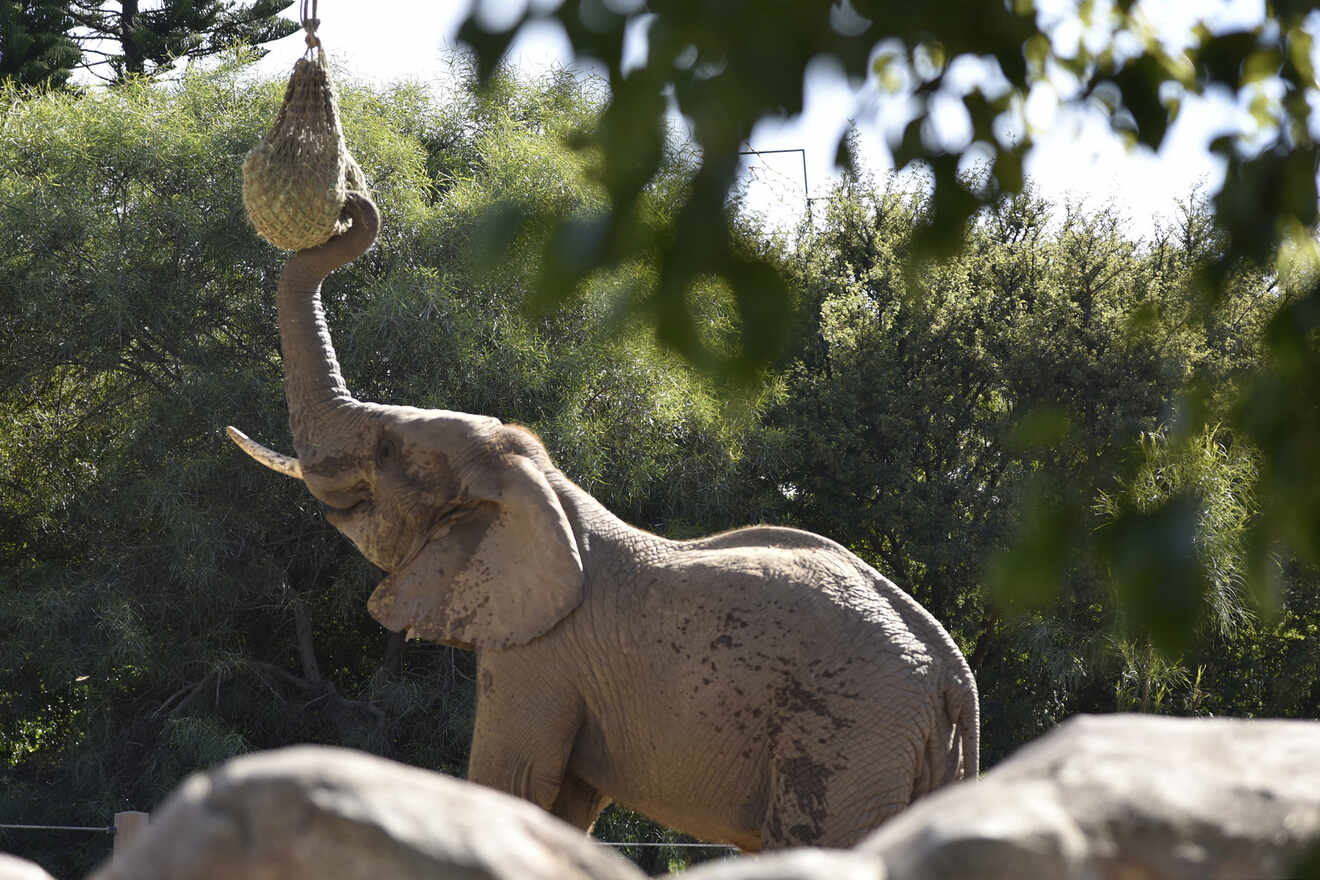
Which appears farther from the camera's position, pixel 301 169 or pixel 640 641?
pixel 301 169

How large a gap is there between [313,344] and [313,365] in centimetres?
13

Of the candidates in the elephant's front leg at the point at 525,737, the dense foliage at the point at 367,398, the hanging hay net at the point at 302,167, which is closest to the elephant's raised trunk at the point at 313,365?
the hanging hay net at the point at 302,167

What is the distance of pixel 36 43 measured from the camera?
734 inches

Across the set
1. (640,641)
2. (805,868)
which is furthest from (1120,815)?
(640,641)

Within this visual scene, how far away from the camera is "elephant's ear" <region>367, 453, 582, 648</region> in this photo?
5.21m

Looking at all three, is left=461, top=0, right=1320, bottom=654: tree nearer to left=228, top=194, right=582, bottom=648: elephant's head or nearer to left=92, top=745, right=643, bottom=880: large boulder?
left=92, top=745, right=643, bottom=880: large boulder

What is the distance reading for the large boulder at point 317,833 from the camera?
1.87 meters

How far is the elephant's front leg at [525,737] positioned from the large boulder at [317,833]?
3182 mm

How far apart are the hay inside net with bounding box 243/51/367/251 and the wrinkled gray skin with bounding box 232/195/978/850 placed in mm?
569

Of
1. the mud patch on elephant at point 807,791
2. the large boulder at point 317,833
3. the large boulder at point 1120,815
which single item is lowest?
the mud patch on elephant at point 807,791

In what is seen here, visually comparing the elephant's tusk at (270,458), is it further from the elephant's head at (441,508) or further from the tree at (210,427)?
the tree at (210,427)

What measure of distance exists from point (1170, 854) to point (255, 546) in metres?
11.6

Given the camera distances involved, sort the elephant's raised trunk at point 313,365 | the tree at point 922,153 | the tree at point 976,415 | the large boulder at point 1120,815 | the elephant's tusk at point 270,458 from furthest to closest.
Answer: the tree at point 976,415, the elephant's tusk at point 270,458, the elephant's raised trunk at point 313,365, the large boulder at point 1120,815, the tree at point 922,153

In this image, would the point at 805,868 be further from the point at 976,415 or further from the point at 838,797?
the point at 976,415
